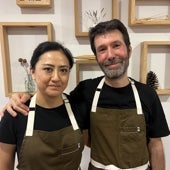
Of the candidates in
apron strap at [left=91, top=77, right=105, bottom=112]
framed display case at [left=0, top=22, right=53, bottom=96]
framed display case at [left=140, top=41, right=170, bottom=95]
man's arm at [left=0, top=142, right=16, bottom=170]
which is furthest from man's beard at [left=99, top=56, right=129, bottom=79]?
man's arm at [left=0, top=142, right=16, bottom=170]

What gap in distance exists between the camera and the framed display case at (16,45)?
124 centimetres

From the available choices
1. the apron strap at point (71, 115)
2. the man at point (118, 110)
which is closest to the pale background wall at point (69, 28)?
the man at point (118, 110)

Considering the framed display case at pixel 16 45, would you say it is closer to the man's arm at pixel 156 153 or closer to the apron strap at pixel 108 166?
the apron strap at pixel 108 166

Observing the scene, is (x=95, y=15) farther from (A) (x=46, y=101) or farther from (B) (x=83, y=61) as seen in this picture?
(A) (x=46, y=101)

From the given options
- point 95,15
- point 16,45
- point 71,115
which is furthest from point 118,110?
point 16,45

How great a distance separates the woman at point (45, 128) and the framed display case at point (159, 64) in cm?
59

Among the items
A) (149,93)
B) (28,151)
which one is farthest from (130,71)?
(28,151)

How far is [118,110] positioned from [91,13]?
0.60 m

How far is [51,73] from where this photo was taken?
2.77ft

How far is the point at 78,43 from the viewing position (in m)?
1.27

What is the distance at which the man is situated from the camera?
97 cm

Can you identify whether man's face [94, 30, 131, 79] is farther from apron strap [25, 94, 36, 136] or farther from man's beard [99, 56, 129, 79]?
apron strap [25, 94, 36, 136]

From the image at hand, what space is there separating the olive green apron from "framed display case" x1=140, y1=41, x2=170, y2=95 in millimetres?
336

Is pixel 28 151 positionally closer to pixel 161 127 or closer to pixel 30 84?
pixel 30 84
